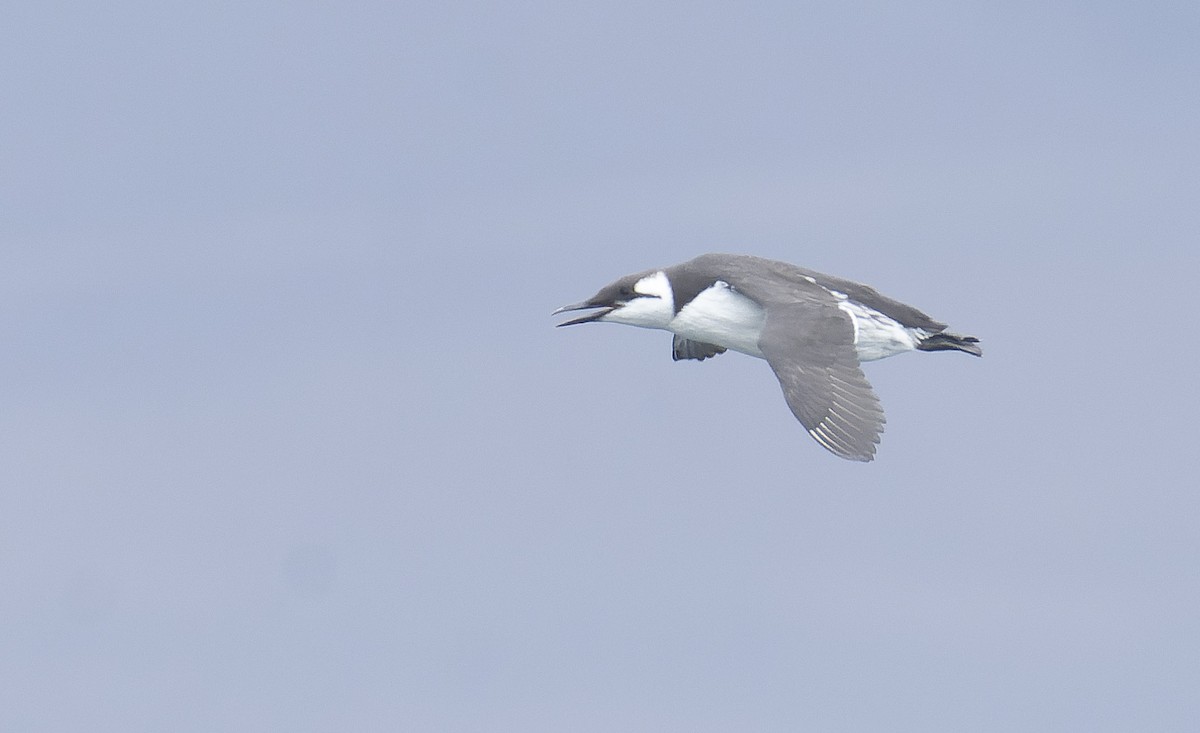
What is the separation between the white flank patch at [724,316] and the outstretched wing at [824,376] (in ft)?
2.74

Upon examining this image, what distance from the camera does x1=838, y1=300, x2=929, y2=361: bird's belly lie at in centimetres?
2367

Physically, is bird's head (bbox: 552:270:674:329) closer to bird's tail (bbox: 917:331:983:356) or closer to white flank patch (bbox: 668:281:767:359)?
white flank patch (bbox: 668:281:767:359)

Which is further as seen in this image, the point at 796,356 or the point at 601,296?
the point at 601,296

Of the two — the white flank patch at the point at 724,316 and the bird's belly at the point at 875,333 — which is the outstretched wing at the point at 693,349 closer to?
the white flank patch at the point at 724,316

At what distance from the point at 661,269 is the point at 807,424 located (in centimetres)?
383

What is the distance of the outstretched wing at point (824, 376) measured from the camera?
2102 centimetres

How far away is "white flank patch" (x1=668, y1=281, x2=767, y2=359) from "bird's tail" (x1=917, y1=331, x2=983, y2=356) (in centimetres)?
203

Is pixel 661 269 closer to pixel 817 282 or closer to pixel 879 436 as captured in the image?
pixel 817 282

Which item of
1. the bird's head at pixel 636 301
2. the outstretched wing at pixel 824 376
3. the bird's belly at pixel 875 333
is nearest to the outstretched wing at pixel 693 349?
the bird's head at pixel 636 301

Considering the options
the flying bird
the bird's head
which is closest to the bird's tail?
the flying bird

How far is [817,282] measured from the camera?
23.9m

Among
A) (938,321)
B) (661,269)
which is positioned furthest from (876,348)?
(661,269)

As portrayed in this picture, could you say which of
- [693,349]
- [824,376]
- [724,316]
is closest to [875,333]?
[724,316]

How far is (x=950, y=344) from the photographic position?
24.4 metres
